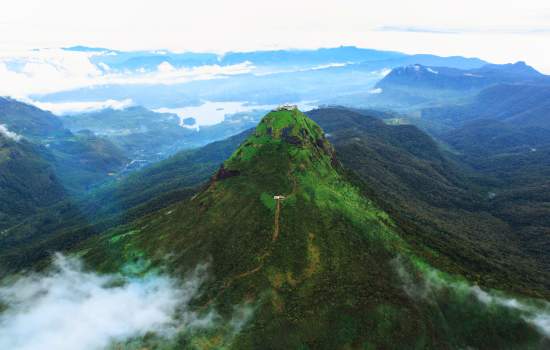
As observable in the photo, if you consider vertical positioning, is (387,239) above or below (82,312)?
above

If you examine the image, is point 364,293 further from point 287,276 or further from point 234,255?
point 234,255

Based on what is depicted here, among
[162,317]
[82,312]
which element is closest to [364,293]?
[162,317]

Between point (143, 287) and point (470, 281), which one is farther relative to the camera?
point (143, 287)

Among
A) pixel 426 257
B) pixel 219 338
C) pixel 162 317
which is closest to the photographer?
pixel 219 338

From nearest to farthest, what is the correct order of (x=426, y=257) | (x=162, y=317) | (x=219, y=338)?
(x=219, y=338), (x=162, y=317), (x=426, y=257)

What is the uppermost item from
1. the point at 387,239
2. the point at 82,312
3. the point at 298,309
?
the point at 387,239

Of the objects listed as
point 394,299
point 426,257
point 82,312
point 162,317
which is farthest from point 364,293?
point 82,312

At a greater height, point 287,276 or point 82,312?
point 287,276

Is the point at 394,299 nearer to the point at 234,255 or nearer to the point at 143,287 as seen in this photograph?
the point at 234,255
